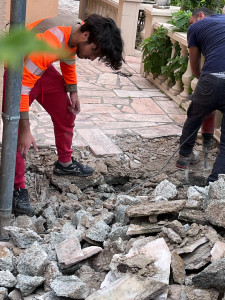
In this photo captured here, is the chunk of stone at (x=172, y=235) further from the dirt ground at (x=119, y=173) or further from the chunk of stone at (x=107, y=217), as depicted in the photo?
the dirt ground at (x=119, y=173)

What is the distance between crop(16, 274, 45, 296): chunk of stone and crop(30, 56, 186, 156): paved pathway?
8.85ft

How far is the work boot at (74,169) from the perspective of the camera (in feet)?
15.8

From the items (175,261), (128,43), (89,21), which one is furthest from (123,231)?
(128,43)

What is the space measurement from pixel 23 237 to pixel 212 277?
1.36 metres

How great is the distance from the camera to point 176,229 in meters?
3.14

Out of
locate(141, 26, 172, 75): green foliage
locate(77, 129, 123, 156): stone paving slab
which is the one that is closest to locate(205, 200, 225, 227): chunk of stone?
locate(77, 129, 123, 156): stone paving slab

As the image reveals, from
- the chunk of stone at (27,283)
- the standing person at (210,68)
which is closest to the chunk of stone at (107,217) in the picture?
the chunk of stone at (27,283)

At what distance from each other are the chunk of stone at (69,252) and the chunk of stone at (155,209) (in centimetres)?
46

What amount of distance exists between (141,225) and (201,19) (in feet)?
8.15

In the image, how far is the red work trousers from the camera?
13.2 feet

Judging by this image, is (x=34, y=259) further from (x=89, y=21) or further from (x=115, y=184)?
(x=115, y=184)

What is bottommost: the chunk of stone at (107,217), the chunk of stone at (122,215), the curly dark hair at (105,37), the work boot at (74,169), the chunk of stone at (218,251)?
the work boot at (74,169)

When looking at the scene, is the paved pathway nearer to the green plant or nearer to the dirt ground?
the dirt ground

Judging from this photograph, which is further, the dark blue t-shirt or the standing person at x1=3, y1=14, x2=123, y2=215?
the dark blue t-shirt
